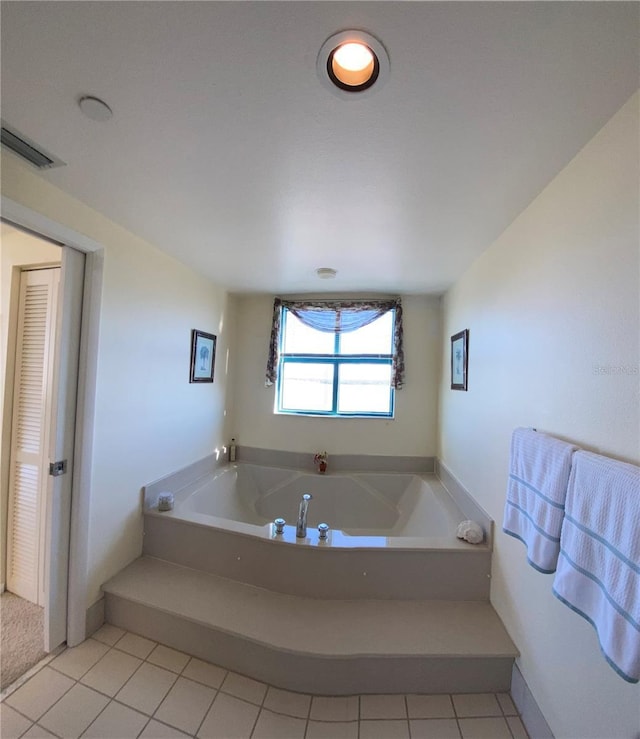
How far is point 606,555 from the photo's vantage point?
79 centimetres

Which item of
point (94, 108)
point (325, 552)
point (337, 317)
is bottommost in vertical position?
point (325, 552)

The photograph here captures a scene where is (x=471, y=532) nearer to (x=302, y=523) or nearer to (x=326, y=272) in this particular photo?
(x=302, y=523)

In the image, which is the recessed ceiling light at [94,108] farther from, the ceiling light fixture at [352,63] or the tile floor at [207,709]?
the tile floor at [207,709]

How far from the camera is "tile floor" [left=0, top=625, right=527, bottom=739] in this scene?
1.24 m

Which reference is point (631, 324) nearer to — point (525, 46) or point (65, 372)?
point (525, 46)

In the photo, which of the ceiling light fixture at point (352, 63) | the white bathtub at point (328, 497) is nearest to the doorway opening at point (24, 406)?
the white bathtub at point (328, 497)

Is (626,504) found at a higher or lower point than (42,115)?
lower

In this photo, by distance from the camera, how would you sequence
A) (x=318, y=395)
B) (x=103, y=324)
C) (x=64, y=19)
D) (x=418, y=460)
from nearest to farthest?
(x=64, y=19) < (x=103, y=324) < (x=418, y=460) < (x=318, y=395)

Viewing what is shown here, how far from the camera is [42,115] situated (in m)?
1.01

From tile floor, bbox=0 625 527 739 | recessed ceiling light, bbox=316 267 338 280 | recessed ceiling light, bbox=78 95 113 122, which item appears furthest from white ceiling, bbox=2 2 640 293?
tile floor, bbox=0 625 527 739

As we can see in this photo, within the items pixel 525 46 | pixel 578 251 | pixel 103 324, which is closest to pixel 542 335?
pixel 578 251

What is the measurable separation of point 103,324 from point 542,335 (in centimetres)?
218

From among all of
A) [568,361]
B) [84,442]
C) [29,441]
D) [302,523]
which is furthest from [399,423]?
[29,441]

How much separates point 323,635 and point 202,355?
212cm
